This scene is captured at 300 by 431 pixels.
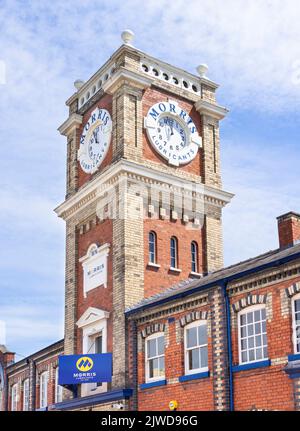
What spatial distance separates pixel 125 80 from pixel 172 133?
3.36 m

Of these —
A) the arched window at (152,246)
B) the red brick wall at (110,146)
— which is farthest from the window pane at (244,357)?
the red brick wall at (110,146)

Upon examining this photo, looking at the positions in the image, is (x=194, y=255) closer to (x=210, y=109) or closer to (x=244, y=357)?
(x=210, y=109)

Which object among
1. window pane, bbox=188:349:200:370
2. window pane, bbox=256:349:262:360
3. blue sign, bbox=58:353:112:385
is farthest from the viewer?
blue sign, bbox=58:353:112:385

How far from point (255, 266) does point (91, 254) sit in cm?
1103

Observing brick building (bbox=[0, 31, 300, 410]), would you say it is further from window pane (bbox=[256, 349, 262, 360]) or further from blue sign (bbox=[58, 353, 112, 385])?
blue sign (bbox=[58, 353, 112, 385])

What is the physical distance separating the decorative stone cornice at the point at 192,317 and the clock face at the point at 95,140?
10352 millimetres

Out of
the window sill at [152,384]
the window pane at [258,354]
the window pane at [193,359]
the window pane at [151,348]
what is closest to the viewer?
the window pane at [258,354]

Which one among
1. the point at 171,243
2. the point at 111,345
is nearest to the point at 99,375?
the point at 111,345

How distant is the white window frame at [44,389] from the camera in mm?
38594

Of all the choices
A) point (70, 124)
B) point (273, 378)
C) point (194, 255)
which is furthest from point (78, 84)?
point (273, 378)

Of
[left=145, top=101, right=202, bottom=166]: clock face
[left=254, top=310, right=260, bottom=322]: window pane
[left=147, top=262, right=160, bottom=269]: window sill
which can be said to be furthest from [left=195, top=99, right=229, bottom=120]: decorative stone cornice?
[left=254, top=310, right=260, bottom=322]: window pane

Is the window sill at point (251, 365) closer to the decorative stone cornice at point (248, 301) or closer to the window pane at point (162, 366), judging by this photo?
the decorative stone cornice at point (248, 301)

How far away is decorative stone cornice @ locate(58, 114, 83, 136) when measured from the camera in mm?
36062

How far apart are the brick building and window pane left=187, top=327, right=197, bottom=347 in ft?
0.20
